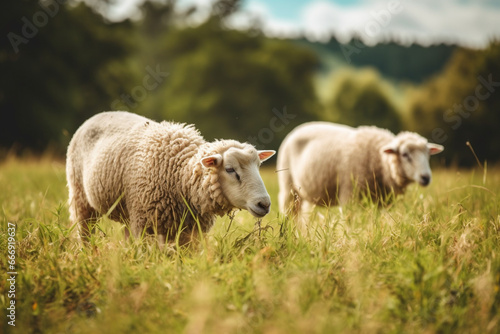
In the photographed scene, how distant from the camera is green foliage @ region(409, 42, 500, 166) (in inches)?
1015

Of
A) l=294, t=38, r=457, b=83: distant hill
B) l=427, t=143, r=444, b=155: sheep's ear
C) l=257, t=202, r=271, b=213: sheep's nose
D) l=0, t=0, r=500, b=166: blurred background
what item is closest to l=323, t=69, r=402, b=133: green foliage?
l=0, t=0, r=500, b=166: blurred background

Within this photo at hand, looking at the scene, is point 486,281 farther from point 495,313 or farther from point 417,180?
point 417,180

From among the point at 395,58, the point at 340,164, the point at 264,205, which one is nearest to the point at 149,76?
the point at 340,164

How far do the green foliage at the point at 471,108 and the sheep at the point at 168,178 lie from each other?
23.6m

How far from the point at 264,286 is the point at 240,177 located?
3.55ft

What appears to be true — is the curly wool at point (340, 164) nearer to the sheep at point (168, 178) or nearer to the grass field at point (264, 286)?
the sheep at point (168, 178)

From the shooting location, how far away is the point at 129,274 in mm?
2680

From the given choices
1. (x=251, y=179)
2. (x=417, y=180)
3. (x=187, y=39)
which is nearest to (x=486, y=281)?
(x=251, y=179)

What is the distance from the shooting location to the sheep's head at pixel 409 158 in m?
5.31

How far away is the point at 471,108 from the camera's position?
2645cm

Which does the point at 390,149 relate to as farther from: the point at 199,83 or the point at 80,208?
the point at 199,83

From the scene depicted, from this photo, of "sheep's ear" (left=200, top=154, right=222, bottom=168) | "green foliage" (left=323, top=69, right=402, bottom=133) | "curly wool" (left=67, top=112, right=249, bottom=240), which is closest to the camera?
"sheep's ear" (left=200, top=154, right=222, bottom=168)

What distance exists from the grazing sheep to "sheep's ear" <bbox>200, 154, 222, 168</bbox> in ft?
6.34

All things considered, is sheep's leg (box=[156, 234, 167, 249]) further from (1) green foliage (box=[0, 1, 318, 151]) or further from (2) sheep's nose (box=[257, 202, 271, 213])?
(1) green foliage (box=[0, 1, 318, 151])
